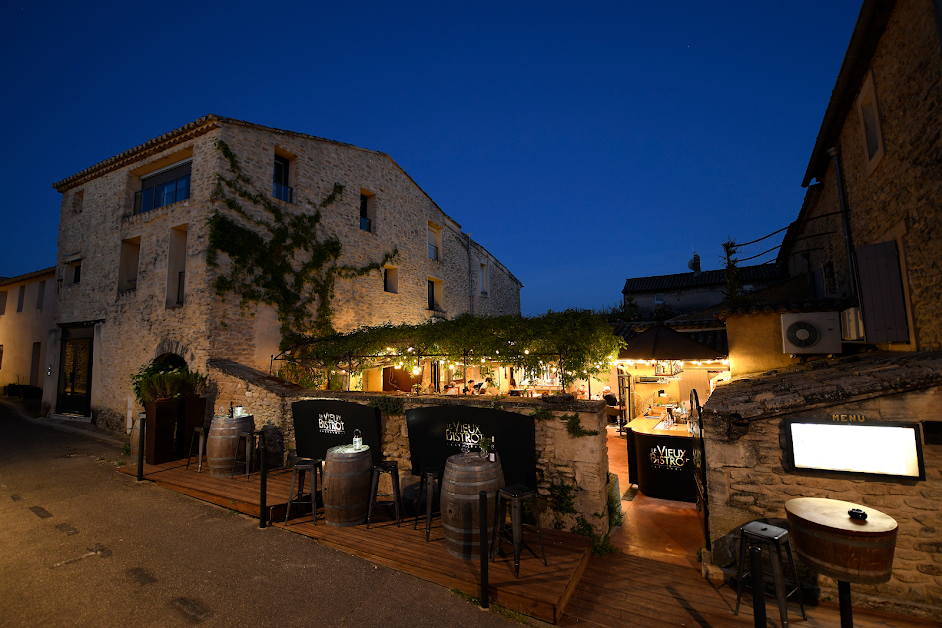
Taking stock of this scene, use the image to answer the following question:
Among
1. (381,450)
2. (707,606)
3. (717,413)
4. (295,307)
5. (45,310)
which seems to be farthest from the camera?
(45,310)

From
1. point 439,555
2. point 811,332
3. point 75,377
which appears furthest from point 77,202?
point 811,332

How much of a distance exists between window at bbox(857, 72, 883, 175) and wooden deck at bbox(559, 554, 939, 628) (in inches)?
240

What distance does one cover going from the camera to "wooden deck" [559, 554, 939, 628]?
3240 millimetres

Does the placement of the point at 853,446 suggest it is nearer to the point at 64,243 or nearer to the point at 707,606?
the point at 707,606

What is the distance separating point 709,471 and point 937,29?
16.7 ft

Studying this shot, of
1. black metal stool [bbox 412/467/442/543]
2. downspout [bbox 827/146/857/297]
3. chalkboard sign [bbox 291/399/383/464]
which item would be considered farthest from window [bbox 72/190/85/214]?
downspout [bbox 827/146/857/297]

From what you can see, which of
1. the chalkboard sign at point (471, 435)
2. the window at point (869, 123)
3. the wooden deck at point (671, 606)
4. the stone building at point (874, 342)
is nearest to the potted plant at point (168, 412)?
the chalkboard sign at point (471, 435)

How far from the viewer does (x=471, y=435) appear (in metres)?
5.24

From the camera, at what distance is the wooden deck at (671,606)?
10.6ft

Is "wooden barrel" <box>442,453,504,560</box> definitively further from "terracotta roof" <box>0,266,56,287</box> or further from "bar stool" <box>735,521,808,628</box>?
"terracotta roof" <box>0,266,56,287</box>

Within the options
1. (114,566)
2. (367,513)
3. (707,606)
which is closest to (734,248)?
(707,606)

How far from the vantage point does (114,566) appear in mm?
4086

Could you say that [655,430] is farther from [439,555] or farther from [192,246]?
[192,246]

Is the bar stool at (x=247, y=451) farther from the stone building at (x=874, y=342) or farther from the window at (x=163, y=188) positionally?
the window at (x=163, y=188)
